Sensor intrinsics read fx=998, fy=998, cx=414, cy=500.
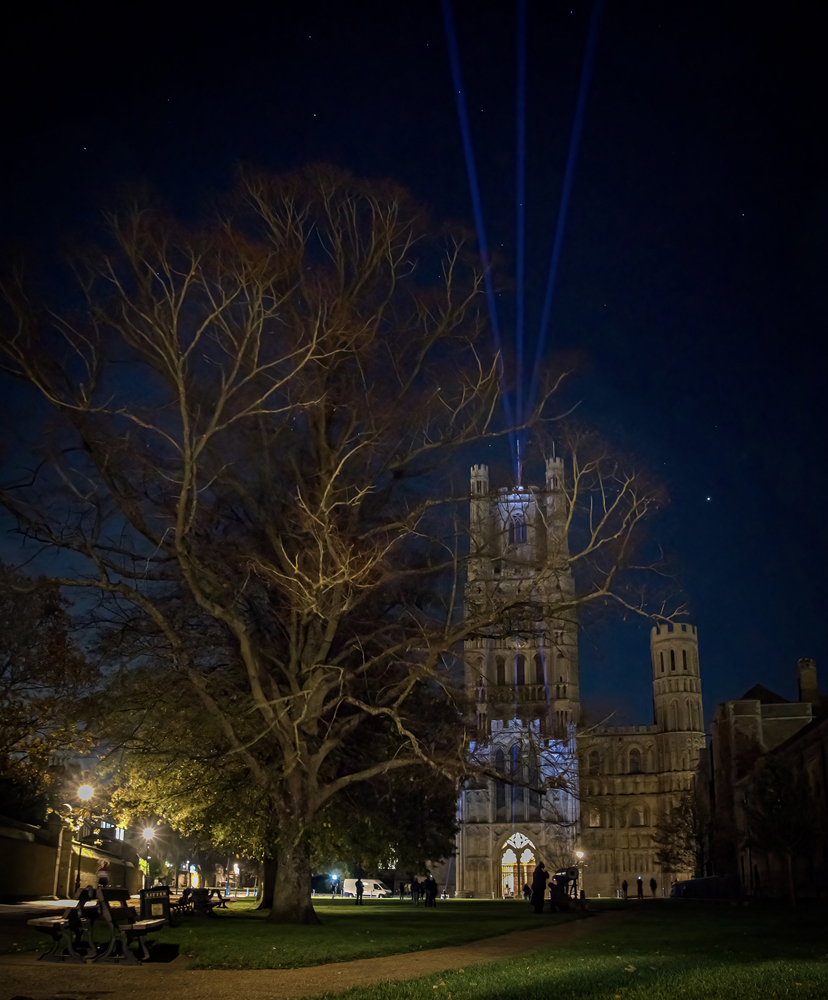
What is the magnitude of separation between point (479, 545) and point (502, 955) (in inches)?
332

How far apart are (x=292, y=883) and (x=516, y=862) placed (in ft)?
224

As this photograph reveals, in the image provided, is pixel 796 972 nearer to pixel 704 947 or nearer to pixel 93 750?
pixel 704 947

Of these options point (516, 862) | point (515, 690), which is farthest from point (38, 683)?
point (516, 862)

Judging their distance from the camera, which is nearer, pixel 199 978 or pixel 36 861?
pixel 199 978

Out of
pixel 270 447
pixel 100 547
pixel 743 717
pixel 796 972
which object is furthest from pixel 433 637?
pixel 743 717

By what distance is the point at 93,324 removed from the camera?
17.2 meters

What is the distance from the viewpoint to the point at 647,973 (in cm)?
916

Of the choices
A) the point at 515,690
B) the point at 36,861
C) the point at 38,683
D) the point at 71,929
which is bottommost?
the point at 71,929

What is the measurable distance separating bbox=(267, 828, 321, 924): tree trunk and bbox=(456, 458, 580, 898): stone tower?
4047 millimetres

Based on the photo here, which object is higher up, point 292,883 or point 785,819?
Result: point 785,819

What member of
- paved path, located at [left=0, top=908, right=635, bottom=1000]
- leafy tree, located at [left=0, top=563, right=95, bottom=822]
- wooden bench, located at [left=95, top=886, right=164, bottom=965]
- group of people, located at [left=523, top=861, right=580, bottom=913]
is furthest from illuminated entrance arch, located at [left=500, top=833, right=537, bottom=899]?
wooden bench, located at [left=95, top=886, right=164, bottom=965]

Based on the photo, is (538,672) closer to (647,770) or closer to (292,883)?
(647,770)

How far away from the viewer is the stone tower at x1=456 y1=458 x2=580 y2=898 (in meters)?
18.5

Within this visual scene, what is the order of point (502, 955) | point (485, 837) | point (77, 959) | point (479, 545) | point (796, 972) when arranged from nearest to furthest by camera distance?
1. point (796, 972)
2. point (77, 959)
3. point (502, 955)
4. point (479, 545)
5. point (485, 837)
